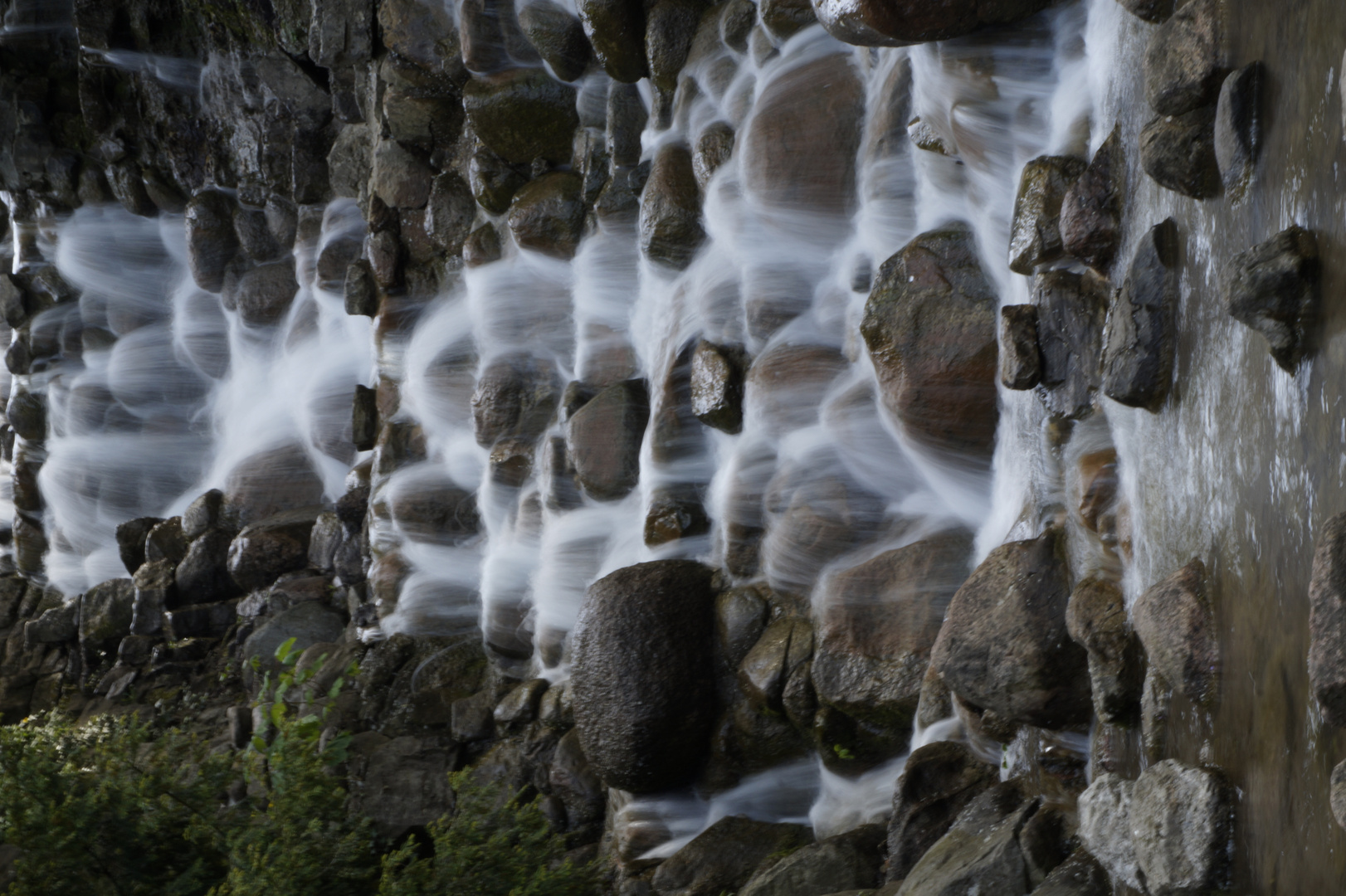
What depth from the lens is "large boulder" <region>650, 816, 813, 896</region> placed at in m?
3.43

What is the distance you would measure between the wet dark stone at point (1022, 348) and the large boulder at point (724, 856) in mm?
1674

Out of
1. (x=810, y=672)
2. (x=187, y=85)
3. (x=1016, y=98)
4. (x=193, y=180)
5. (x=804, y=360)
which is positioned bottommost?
(x=810, y=672)

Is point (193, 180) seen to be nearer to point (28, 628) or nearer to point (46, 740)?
point (28, 628)

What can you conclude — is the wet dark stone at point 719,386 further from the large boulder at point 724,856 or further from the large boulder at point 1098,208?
the large boulder at point 1098,208

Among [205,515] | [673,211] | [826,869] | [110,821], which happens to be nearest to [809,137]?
[673,211]

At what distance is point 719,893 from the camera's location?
3.39 meters

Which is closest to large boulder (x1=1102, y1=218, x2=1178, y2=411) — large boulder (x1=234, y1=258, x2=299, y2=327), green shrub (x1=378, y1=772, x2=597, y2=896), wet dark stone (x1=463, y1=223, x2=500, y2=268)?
green shrub (x1=378, y1=772, x2=597, y2=896)

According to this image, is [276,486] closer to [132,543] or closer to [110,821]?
[132,543]

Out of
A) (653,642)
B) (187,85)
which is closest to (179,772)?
(653,642)

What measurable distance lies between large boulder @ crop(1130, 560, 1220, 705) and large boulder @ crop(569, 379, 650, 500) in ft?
8.68

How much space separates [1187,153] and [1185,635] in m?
0.83

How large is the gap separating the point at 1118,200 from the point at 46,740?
3901 millimetres

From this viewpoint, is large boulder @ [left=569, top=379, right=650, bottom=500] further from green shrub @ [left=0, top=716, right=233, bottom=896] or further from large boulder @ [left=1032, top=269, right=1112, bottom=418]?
large boulder @ [left=1032, top=269, right=1112, bottom=418]

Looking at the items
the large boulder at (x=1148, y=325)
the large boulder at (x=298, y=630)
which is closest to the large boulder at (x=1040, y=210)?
the large boulder at (x=1148, y=325)
